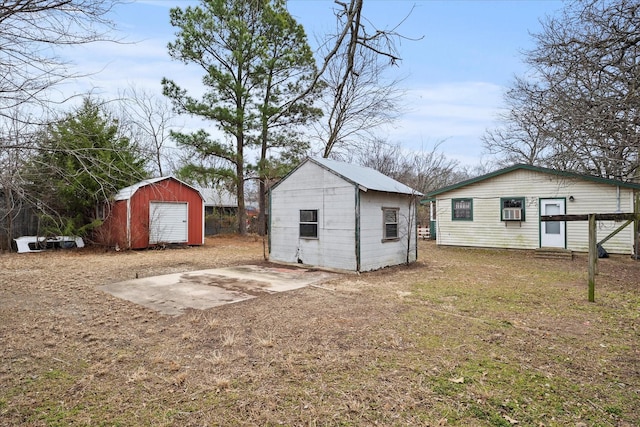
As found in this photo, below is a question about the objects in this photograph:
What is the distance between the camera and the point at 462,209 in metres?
14.9

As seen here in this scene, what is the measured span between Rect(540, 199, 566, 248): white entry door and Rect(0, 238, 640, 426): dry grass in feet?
21.3

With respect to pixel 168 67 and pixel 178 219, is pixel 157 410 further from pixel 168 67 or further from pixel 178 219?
pixel 168 67

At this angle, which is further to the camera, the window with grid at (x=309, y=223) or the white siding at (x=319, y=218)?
the window with grid at (x=309, y=223)

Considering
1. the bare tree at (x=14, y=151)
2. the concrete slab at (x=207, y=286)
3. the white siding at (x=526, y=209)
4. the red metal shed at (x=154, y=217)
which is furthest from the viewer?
the red metal shed at (x=154, y=217)

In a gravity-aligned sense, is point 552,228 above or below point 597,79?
below

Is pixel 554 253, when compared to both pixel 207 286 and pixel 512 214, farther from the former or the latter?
pixel 207 286

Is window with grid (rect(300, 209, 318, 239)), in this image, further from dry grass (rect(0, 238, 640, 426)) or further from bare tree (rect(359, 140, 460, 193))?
bare tree (rect(359, 140, 460, 193))

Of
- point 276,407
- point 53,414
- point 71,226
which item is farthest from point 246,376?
Answer: point 71,226

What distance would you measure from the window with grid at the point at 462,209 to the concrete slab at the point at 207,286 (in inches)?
329

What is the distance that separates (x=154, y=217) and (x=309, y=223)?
7879 millimetres

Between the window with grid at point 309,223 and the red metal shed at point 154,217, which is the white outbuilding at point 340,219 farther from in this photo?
the red metal shed at point 154,217

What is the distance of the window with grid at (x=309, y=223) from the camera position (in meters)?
9.59

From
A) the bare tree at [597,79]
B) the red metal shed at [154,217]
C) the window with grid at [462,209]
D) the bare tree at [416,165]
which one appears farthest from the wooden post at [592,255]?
the bare tree at [416,165]

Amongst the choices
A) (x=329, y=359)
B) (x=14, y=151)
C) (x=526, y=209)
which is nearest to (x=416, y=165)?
(x=526, y=209)
